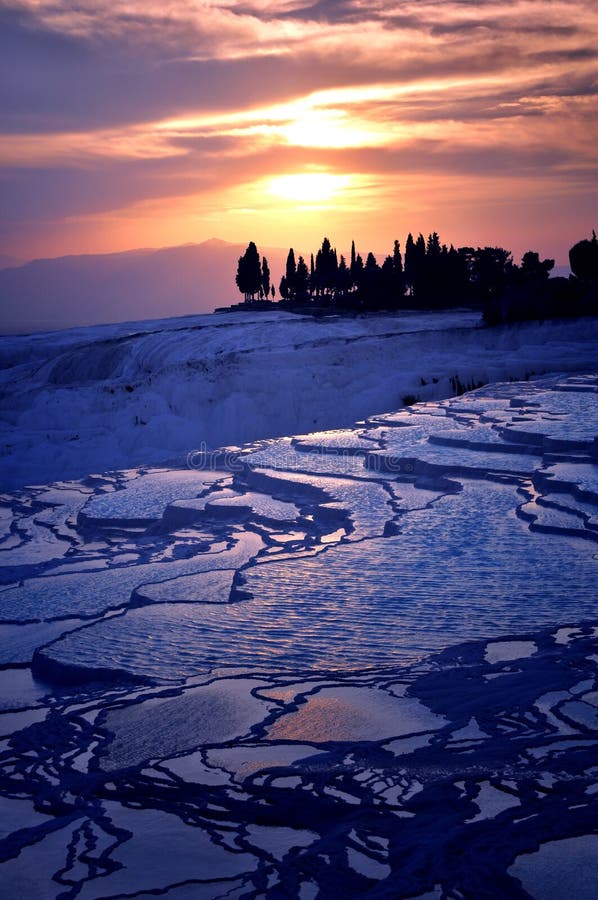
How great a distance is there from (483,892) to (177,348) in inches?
723

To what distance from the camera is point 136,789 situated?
2105 millimetres

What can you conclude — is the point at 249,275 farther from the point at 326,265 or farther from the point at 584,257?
the point at 584,257

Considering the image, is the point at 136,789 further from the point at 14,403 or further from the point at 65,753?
the point at 14,403

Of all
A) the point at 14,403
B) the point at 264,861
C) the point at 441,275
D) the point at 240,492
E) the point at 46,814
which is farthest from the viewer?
the point at 441,275

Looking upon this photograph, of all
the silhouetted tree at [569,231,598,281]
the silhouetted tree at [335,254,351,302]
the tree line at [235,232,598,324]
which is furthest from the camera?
the silhouetted tree at [335,254,351,302]

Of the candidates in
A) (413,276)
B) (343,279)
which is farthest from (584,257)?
(343,279)

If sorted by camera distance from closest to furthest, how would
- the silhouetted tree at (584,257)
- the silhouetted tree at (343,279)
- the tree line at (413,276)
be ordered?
the silhouetted tree at (584,257)
the tree line at (413,276)
the silhouetted tree at (343,279)

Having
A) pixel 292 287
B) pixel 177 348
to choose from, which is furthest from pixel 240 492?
pixel 292 287

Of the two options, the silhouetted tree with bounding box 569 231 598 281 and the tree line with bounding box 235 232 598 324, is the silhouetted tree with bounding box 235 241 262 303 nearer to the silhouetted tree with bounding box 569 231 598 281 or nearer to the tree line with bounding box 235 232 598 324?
the tree line with bounding box 235 232 598 324

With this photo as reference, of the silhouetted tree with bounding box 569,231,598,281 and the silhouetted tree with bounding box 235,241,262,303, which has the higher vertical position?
the silhouetted tree with bounding box 235,241,262,303

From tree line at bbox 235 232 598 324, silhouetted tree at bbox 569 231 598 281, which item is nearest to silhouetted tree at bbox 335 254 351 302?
tree line at bbox 235 232 598 324

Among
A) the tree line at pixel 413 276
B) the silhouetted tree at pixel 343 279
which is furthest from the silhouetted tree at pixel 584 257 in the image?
the silhouetted tree at pixel 343 279

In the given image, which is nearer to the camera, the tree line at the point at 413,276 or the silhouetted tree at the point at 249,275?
the tree line at the point at 413,276

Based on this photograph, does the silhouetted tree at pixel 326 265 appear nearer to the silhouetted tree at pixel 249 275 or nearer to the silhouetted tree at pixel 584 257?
the silhouetted tree at pixel 249 275
